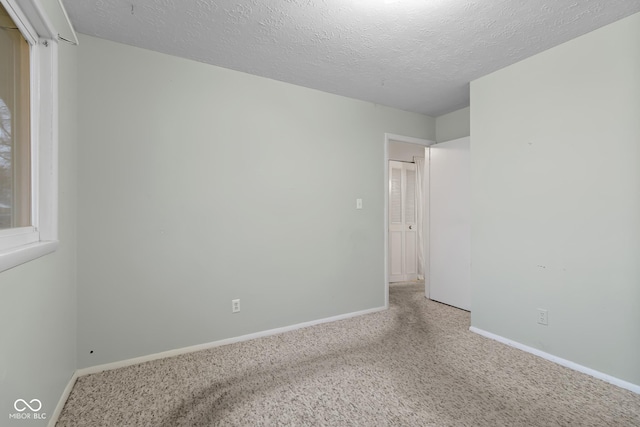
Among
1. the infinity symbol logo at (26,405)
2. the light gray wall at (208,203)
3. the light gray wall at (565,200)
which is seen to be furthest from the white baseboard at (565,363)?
the infinity symbol logo at (26,405)

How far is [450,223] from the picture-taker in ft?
11.7

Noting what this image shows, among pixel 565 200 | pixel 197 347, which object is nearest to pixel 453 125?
pixel 565 200

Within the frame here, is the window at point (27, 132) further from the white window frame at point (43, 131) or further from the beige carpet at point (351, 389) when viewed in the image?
the beige carpet at point (351, 389)

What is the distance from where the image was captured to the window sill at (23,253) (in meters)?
0.95

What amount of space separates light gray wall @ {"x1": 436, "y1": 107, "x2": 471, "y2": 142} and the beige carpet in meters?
2.32

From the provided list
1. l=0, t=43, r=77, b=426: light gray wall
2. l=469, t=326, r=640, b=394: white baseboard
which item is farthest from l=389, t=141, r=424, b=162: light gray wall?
l=0, t=43, r=77, b=426: light gray wall

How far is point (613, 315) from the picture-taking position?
193 cm

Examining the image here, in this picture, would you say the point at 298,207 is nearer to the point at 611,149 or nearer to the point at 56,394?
the point at 56,394

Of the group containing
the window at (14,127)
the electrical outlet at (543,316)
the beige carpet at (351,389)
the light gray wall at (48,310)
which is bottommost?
the beige carpet at (351,389)

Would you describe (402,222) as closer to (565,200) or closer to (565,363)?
(565,200)

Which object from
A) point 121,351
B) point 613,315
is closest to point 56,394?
point 121,351

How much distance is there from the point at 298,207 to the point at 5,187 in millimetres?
1982

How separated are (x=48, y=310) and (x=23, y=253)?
1.86 feet

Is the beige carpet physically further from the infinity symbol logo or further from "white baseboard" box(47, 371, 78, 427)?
the infinity symbol logo
